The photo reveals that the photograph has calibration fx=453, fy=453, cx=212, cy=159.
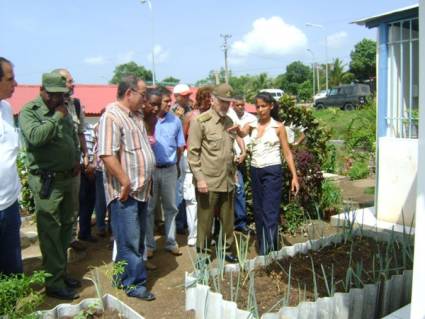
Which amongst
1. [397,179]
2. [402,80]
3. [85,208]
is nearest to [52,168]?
[85,208]

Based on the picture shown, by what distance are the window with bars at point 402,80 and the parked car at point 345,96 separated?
2478 cm

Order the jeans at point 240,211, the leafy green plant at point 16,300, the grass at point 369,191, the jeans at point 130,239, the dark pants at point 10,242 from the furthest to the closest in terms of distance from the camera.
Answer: the grass at point 369,191 → the jeans at point 240,211 → the jeans at point 130,239 → the dark pants at point 10,242 → the leafy green plant at point 16,300

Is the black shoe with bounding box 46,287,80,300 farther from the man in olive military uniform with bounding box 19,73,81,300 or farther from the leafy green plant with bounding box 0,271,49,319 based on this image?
the leafy green plant with bounding box 0,271,49,319

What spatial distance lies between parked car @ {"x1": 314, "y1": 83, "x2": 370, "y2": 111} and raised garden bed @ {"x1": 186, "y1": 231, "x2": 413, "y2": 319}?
26.8m

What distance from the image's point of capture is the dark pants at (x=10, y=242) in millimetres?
3148

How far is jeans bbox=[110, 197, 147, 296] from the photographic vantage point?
3.55 metres

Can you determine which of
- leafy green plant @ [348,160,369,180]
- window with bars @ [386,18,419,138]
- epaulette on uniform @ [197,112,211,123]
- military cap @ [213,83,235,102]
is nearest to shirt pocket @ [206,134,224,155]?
epaulette on uniform @ [197,112,211,123]

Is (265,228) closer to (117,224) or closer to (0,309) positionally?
(117,224)

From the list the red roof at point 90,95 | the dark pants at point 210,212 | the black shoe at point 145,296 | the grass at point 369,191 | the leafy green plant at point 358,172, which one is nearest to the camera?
the black shoe at point 145,296

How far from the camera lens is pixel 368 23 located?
5375 mm

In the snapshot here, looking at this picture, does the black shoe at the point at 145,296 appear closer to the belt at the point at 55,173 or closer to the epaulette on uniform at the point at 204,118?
the belt at the point at 55,173

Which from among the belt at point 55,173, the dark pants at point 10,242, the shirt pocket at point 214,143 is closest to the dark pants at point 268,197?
the shirt pocket at point 214,143

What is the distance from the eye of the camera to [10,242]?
3246mm

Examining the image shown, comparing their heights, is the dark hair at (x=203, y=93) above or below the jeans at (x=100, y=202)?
above
